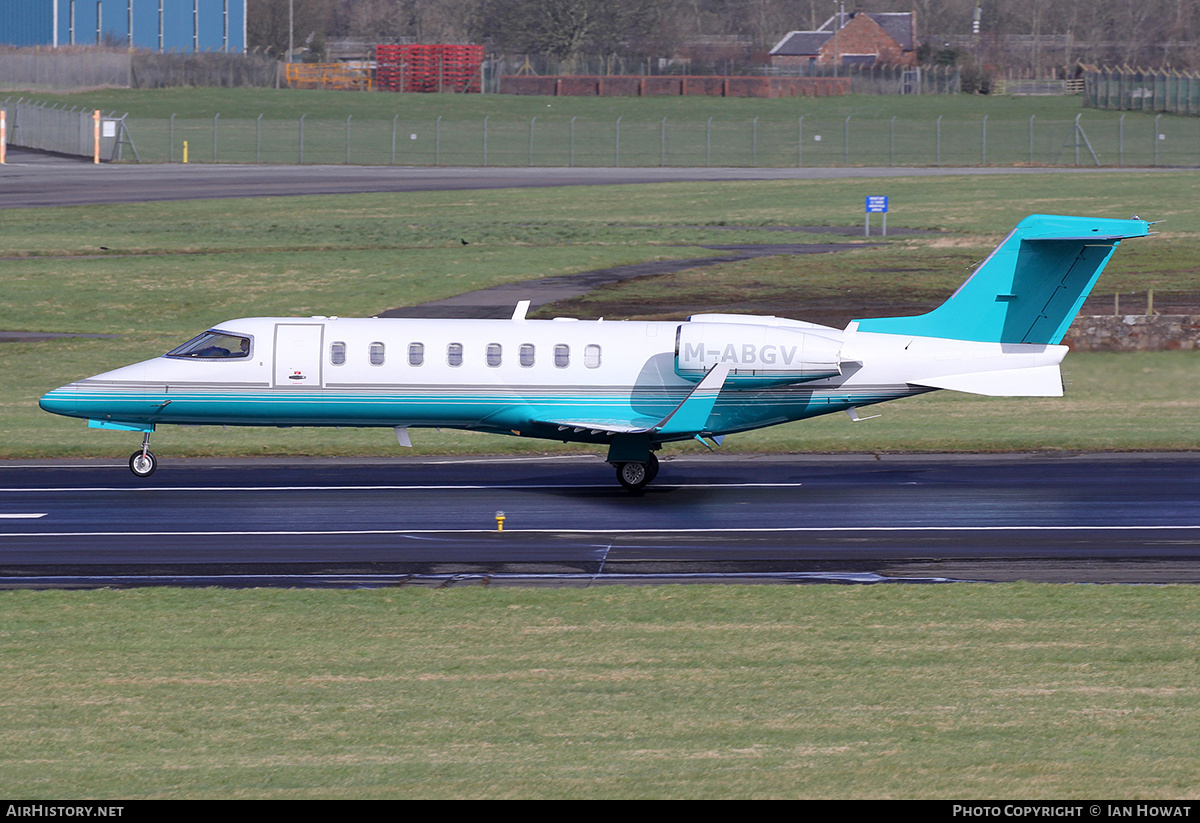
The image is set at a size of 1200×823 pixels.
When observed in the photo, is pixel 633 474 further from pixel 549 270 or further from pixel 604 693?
pixel 549 270

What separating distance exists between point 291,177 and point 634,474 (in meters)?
64.8

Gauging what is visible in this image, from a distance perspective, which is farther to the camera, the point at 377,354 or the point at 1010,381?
the point at 377,354

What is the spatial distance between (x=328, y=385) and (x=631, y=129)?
314 ft

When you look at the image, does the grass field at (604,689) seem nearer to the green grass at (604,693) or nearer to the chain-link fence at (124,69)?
the green grass at (604,693)

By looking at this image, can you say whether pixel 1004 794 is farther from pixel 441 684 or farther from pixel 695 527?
pixel 695 527

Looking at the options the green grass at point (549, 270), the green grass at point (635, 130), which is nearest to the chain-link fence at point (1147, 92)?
the green grass at point (635, 130)

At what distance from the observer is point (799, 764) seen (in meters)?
11.7

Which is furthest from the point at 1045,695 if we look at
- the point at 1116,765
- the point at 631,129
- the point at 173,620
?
the point at 631,129

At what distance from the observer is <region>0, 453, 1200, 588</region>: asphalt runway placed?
20438mm

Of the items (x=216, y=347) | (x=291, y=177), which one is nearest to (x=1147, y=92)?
(x=291, y=177)

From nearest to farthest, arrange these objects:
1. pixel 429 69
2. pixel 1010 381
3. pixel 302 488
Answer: pixel 1010 381, pixel 302 488, pixel 429 69

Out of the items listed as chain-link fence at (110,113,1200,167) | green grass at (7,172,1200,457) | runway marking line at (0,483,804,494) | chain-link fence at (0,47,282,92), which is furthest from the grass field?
chain-link fence at (0,47,282,92)

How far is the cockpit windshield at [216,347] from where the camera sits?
25.9 metres

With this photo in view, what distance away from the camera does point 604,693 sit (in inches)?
551
